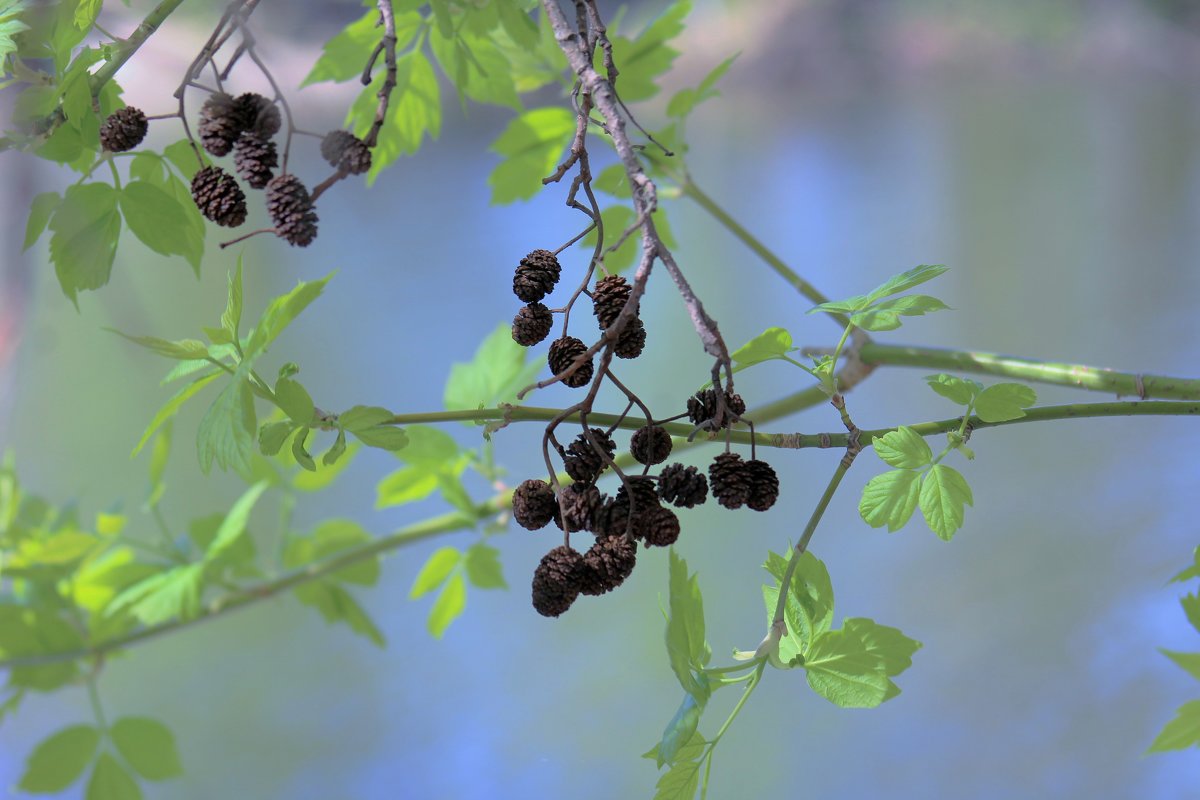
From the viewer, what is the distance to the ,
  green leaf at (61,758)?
533 millimetres

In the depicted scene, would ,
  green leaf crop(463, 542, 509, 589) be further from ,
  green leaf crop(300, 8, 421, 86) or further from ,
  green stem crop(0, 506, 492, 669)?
,
  green leaf crop(300, 8, 421, 86)

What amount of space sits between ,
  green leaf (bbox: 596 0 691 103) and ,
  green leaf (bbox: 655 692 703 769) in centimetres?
33

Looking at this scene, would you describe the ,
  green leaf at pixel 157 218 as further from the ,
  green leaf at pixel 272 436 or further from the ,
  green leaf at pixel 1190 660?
the ,
  green leaf at pixel 1190 660

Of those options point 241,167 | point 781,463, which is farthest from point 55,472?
point 241,167

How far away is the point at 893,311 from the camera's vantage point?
25 centimetres

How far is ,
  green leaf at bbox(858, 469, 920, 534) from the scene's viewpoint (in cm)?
27

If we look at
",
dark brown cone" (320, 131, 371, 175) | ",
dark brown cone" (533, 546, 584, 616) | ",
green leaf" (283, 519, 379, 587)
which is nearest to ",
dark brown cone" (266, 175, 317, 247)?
",
dark brown cone" (320, 131, 371, 175)

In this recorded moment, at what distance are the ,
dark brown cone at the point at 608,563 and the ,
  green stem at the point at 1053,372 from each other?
183mm

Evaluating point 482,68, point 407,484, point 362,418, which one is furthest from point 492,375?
point 362,418

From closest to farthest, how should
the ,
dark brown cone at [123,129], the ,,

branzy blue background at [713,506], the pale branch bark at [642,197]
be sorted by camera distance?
the pale branch bark at [642,197]
the ,
dark brown cone at [123,129]
the ,,

branzy blue background at [713,506]

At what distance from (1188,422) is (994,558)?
1.01ft

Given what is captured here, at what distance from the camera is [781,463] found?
35.6 inches

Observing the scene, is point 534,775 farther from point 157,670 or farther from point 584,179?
point 584,179

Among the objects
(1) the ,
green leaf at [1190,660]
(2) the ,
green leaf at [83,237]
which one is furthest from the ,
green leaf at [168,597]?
(1) the ,
  green leaf at [1190,660]
